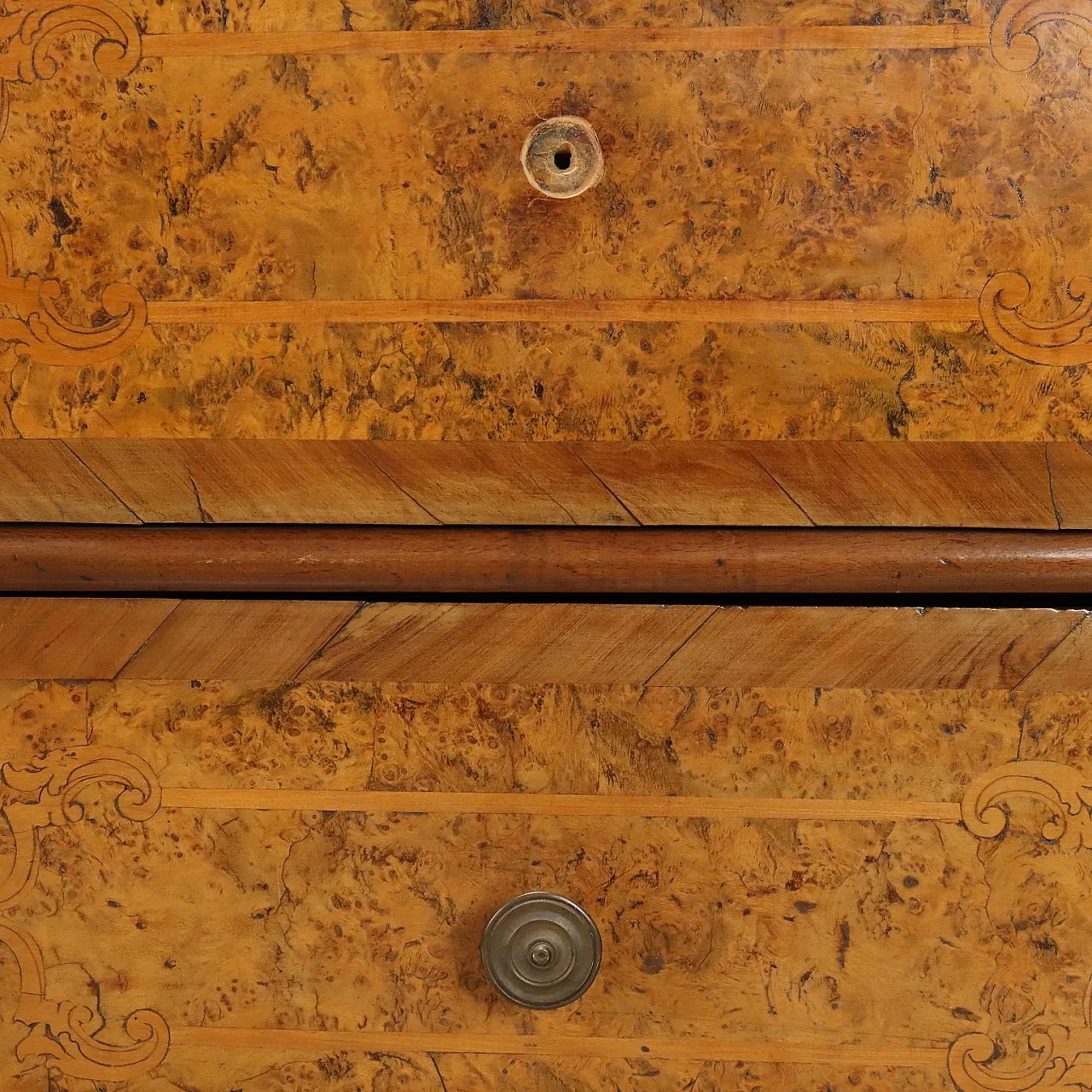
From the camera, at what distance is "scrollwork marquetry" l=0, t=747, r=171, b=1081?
128 centimetres

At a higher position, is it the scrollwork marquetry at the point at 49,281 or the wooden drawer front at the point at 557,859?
the scrollwork marquetry at the point at 49,281

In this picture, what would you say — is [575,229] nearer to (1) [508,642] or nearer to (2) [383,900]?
(1) [508,642]

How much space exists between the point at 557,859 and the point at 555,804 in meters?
0.06

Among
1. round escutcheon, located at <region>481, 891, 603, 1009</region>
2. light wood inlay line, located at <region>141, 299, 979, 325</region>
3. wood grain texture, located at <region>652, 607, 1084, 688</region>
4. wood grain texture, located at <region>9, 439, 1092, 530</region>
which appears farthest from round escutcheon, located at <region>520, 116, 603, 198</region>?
round escutcheon, located at <region>481, 891, 603, 1009</region>

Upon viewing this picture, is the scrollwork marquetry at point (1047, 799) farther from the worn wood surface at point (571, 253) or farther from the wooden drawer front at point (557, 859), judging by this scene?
the worn wood surface at point (571, 253)

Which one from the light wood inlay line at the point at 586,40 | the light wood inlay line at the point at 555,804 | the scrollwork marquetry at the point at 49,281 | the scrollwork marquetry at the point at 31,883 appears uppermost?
the light wood inlay line at the point at 586,40

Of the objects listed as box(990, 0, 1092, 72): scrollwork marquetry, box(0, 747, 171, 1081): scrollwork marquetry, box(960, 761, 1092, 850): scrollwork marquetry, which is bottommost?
box(0, 747, 171, 1081): scrollwork marquetry

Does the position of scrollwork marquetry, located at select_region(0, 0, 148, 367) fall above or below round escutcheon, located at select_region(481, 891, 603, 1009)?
above

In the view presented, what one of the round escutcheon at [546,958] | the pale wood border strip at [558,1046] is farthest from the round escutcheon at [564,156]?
the pale wood border strip at [558,1046]

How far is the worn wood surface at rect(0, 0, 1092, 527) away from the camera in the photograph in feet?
3.96

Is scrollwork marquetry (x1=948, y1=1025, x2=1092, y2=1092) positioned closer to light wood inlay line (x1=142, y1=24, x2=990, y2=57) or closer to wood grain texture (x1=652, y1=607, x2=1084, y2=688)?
wood grain texture (x1=652, y1=607, x2=1084, y2=688)

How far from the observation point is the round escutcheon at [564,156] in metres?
1.21

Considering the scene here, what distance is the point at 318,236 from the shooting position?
1229 mm

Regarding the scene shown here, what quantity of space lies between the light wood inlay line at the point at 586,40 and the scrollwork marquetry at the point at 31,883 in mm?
836
